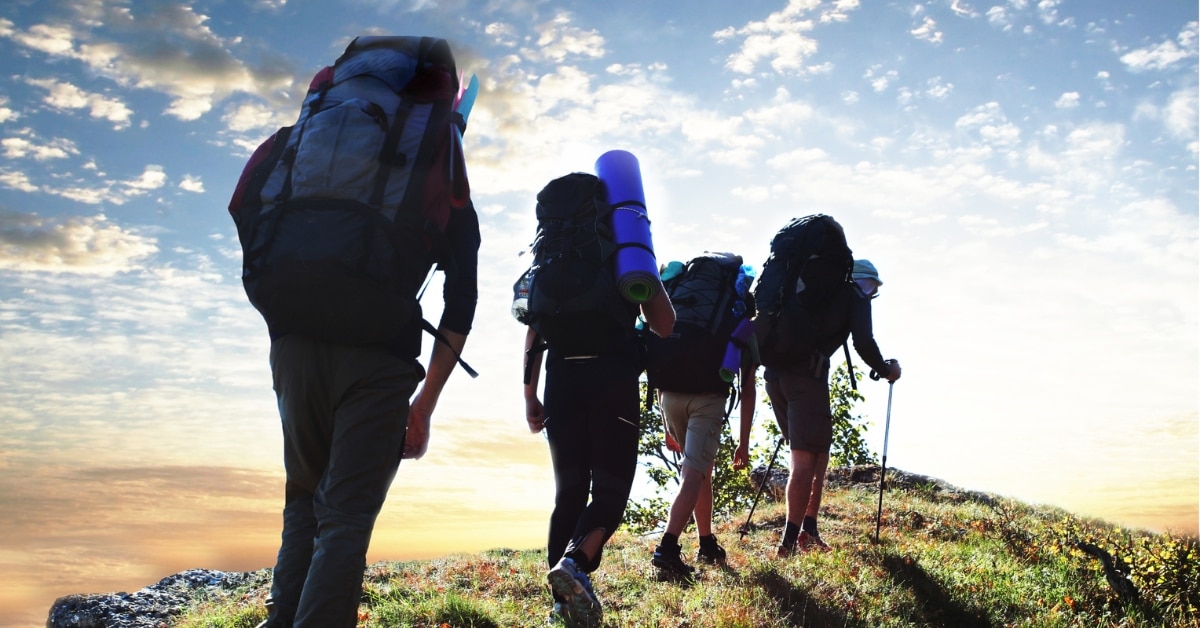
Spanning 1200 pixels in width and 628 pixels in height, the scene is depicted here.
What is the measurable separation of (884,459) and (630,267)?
231 inches

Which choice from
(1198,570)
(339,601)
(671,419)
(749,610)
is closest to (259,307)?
(339,601)

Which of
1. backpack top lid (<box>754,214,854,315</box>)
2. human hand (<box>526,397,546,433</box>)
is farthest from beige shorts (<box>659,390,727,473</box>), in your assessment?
human hand (<box>526,397,546,433</box>)

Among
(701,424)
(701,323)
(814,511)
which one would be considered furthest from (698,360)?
(814,511)

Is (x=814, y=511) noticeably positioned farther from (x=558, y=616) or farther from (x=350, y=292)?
(x=350, y=292)

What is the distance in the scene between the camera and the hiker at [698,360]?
6.36 meters

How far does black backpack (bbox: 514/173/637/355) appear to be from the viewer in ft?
14.5

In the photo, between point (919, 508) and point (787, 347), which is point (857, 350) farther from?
point (919, 508)

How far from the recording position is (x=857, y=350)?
7.29 metres

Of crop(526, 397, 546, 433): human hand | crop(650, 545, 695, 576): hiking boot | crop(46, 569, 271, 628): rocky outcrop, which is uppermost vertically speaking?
crop(526, 397, 546, 433): human hand

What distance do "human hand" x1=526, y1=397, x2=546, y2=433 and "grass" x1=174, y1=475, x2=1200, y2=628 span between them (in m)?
1.26

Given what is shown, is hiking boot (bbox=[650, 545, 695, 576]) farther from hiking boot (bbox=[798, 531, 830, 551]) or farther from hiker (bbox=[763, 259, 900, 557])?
hiking boot (bbox=[798, 531, 830, 551])

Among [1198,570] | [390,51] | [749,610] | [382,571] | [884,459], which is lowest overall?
[382,571]

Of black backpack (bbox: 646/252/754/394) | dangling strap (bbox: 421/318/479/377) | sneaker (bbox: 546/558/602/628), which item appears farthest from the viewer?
black backpack (bbox: 646/252/754/394)

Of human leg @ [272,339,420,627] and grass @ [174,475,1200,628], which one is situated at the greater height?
human leg @ [272,339,420,627]
